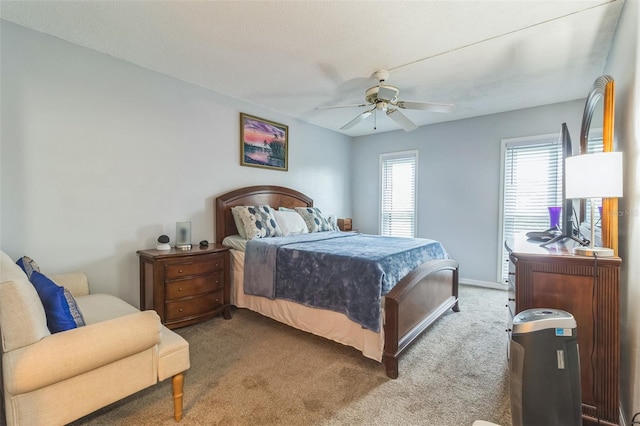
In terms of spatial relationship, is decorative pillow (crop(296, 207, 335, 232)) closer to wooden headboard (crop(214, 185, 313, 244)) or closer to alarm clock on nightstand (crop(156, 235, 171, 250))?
wooden headboard (crop(214, 185, 313, 244))

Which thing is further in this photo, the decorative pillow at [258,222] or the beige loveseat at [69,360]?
the decorative pillow at [258,222]

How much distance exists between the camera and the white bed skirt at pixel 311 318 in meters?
2.24

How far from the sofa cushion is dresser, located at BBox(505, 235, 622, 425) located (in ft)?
8.40

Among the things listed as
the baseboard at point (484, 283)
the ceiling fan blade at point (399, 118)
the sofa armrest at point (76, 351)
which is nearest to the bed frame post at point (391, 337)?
the sofa armrest at point (76, 351)

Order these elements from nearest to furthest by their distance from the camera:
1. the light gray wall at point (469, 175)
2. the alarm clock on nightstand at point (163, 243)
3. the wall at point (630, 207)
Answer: the wall at point (630, 207) → the alarm clock on nightstand at point (163, 243) → the light gray wall at point (469, 175)

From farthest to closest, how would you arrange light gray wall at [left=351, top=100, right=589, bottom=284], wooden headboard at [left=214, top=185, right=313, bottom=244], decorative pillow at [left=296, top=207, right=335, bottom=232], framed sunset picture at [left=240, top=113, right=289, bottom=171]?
decorative pillow at [left=296, top=207, right=335, bottom=232], light gray wall at [left=351, top=100, right=589, bottom=284], framed sunset picture at [left=240, top=113, right=289, bottom=171], wooden headboard at [left=214, top=185, right=313, bottom=244]

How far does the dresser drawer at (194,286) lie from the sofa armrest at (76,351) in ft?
4.07

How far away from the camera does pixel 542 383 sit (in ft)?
4.61

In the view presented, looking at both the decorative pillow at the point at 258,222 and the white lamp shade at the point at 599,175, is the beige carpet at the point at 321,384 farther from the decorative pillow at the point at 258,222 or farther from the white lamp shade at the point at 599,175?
the white lamp shade at the point at 599,175

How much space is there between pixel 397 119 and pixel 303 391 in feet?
9.03

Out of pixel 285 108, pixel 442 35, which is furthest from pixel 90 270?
pixel 442 35

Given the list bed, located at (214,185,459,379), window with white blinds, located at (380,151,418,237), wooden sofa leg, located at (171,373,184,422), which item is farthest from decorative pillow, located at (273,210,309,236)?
wooden sofa leg, located at (171,373,184,422)

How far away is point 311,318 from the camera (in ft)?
8.61

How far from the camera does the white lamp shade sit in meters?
1.57
